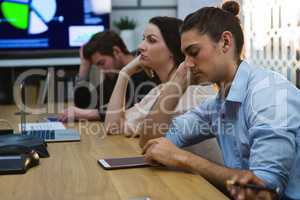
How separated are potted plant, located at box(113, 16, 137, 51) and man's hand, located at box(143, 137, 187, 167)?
2.81 metres

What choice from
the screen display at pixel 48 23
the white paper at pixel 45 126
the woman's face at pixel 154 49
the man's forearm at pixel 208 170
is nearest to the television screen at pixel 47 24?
the screen display at pixel 48 23

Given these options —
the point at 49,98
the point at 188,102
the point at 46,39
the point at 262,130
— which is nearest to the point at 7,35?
the point at 46,39

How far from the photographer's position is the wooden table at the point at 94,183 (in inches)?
47.7

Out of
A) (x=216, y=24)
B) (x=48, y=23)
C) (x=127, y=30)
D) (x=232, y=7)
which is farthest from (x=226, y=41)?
(x=48, y=23)

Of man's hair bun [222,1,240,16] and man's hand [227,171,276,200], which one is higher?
man's hair bun [222,1,240,16]

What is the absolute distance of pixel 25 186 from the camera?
132cm

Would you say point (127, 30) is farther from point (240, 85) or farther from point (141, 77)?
point (240, 85)

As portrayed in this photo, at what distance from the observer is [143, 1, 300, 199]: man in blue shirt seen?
1.28m

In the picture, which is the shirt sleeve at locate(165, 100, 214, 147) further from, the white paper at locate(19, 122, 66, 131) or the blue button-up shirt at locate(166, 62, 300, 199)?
the white paper at locate(19, 122, 66, 131)

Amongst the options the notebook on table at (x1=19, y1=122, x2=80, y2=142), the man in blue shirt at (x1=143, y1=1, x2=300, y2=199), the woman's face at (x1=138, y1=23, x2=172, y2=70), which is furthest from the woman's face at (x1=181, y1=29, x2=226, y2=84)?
the notebook on table at (x1=19, y1=122, x2=80, y2=142)

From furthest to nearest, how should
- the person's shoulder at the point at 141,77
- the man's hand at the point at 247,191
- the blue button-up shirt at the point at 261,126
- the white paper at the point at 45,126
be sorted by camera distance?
the person's shoulder at the point at 141,77 → the white paper at the point at 45,126 → the blue button-up shirt at the point at 261,126 → the man's hand at the point at 247,191

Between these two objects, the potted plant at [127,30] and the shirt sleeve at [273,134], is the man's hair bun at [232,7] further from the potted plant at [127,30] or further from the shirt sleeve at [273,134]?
the potted plant at [127,30]

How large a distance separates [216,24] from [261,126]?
0.44m

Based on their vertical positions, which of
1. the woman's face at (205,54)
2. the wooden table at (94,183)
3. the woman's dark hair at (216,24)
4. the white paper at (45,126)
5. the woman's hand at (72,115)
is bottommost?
the woman's hand at (72,115)
